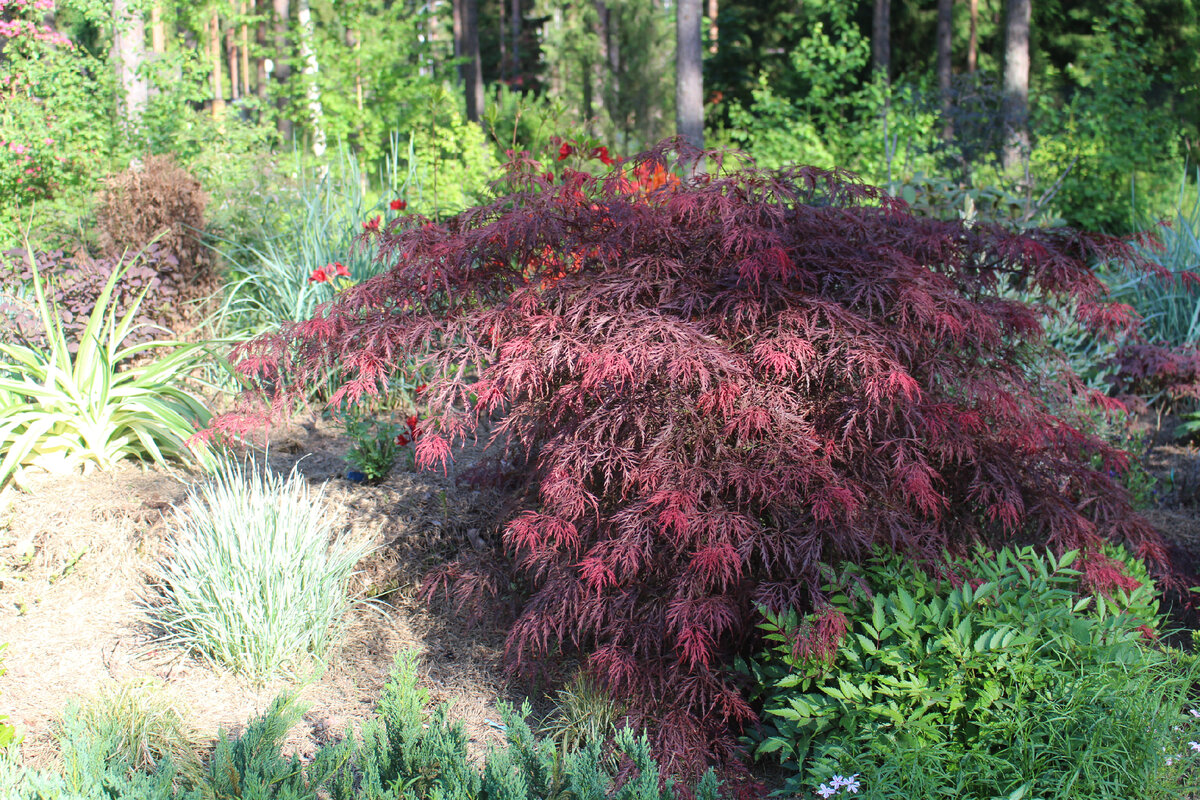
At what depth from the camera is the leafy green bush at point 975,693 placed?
2373mm

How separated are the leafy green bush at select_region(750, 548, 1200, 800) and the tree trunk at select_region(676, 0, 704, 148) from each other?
7.35 meters

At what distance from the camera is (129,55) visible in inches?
360

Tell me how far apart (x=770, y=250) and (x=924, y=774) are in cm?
155

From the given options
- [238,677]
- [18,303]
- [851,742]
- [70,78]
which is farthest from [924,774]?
[70,78]

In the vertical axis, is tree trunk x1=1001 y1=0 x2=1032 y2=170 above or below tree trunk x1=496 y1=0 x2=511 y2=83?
below

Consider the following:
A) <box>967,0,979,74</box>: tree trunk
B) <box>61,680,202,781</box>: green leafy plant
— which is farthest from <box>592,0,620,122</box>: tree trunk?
<box>61,680,202,781</box>: green leafy plant

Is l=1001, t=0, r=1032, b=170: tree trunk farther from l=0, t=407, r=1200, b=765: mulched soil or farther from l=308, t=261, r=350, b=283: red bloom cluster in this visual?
l=308, t=261, r=350, b=283: red bloom cluster

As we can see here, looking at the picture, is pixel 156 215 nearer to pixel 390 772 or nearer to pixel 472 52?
pixel 390 772

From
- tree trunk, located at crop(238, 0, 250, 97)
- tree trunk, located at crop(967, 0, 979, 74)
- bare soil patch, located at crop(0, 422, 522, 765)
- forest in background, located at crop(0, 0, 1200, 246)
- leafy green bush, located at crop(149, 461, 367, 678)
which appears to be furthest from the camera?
tree trunk, located at crop(967, 0, 979, 74)

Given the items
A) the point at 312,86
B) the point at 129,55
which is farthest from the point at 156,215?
the point at 312,86

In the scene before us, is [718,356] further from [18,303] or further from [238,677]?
[18,303]

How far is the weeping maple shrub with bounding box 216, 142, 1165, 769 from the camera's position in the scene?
262 centimetres

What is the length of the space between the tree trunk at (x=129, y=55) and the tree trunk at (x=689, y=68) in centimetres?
534

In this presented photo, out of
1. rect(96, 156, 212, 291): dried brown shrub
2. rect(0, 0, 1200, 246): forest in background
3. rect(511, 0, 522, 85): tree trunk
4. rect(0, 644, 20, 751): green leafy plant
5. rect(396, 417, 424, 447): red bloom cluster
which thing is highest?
rect(511, 0, 522, 85): tree trunk
